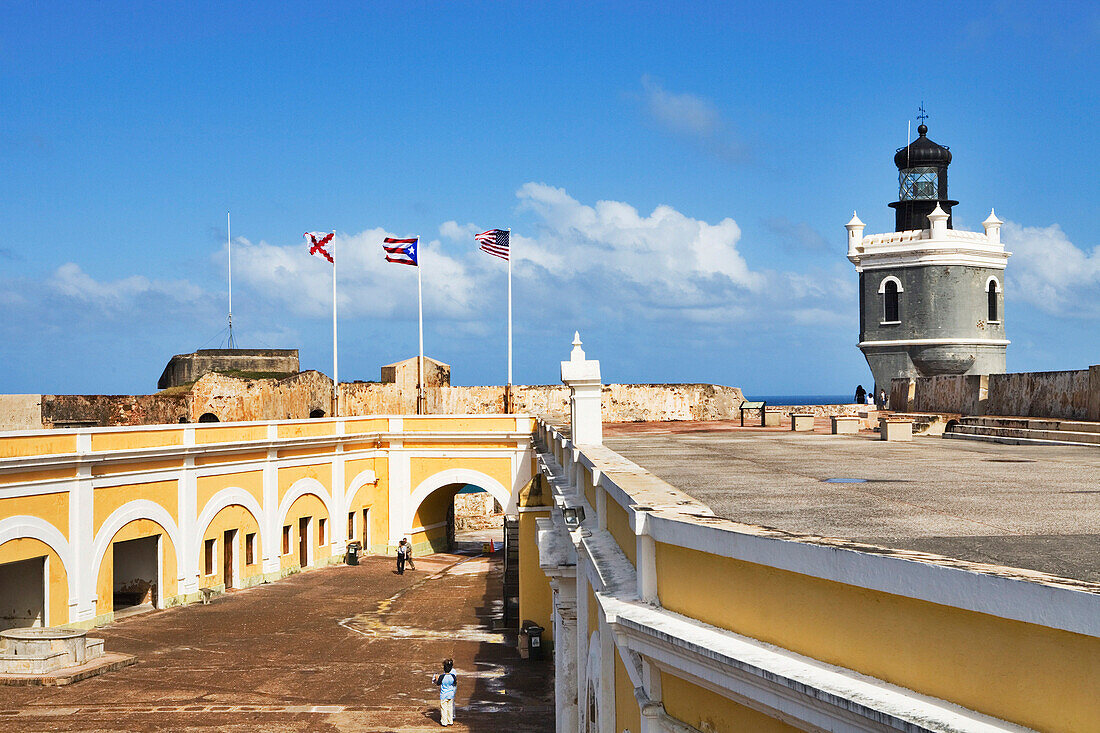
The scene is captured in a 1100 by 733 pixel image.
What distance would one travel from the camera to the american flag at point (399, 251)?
3491 cm

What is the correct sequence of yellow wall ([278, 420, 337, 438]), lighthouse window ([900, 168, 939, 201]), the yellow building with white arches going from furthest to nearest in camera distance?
lighthouse window ([900, 168, 939, 201]) < yellow wall ([278, 420, 337, 438]) < the yellow building with white arches

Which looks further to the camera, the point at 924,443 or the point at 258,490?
the point at 258,490

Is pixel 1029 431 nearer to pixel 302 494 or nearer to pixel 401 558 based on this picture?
pixel 401 558

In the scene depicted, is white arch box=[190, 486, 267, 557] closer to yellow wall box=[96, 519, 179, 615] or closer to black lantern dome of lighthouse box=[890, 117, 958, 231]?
yellow wall box=[96, 519, 179, 615]

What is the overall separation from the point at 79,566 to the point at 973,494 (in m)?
20.6

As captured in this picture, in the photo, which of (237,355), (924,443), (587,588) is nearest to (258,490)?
(237,355)

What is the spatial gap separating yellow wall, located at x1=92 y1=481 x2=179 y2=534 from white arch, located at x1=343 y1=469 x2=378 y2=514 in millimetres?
7666

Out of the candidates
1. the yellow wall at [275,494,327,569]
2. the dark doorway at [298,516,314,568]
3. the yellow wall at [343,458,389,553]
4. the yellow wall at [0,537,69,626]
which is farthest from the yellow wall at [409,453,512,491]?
the yellow wall at [0,537,69,626]

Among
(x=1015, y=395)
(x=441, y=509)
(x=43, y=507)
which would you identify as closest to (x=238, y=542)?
(x=43, y=507)

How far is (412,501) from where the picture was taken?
3412cm

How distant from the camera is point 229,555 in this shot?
27531 mm

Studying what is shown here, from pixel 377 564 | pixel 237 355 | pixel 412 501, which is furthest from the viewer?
pixel 237 355

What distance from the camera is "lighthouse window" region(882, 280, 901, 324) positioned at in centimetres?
4034

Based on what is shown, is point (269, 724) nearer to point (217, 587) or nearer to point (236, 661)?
point (236, 661)
